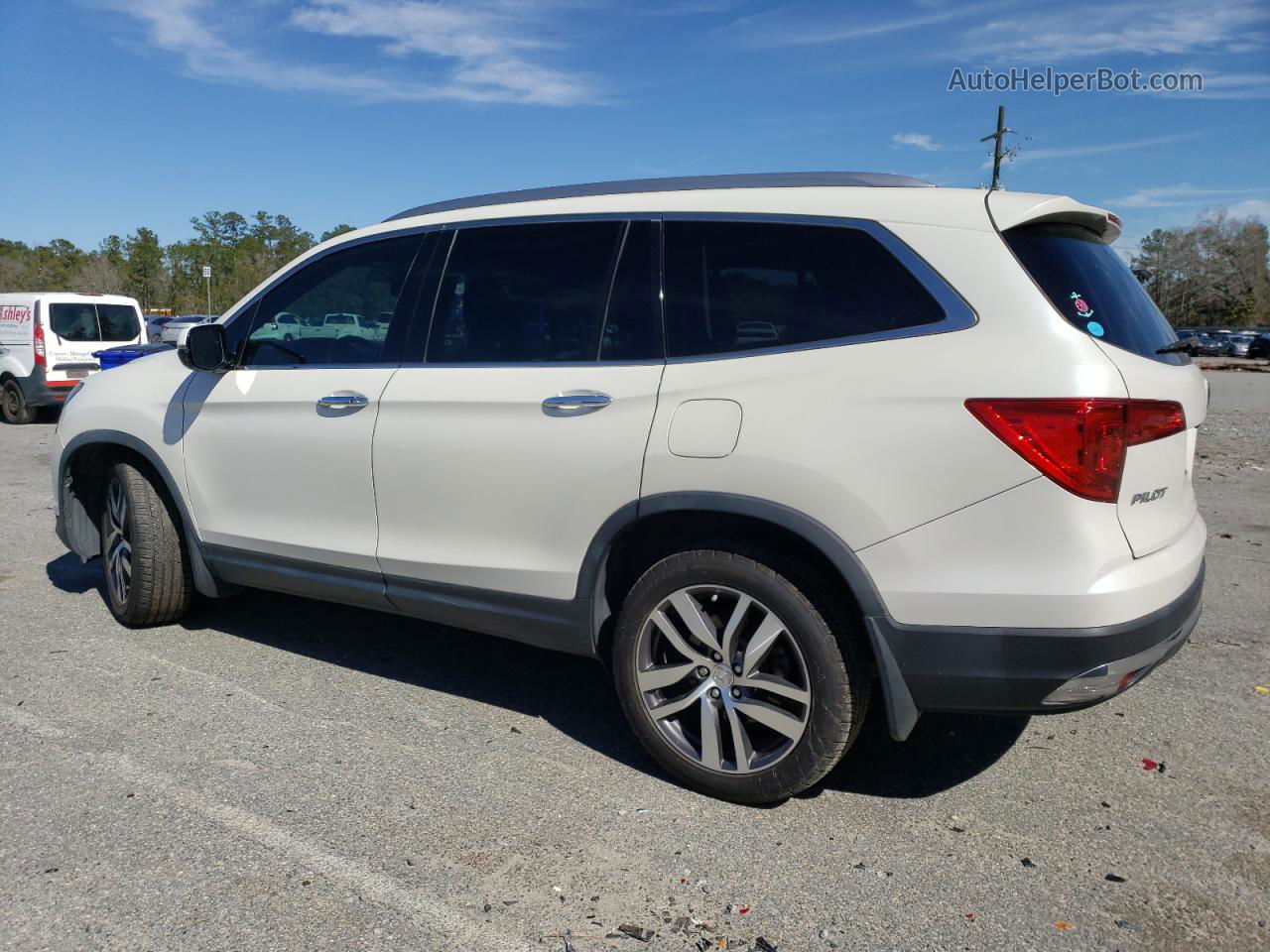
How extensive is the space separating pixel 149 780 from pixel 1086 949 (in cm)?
282

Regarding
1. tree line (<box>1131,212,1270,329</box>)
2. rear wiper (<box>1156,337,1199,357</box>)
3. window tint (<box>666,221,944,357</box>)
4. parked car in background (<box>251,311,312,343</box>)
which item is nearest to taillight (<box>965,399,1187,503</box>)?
window tint (<box>666,221,944,357</box>)

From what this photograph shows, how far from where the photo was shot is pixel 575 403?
3367 mm

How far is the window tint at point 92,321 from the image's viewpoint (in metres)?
14.8

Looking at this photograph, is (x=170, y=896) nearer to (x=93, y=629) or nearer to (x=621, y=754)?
(x=621, y=754)

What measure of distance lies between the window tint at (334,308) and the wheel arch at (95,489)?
2.53ft

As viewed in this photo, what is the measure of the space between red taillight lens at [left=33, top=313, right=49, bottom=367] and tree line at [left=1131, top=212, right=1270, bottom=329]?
9553 centimetres

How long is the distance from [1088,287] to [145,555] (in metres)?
4.09

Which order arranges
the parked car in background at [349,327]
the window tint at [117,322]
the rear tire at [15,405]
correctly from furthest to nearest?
the window tint at [117,322], the rear tire at [15,405], the parked car in background at [349,327]

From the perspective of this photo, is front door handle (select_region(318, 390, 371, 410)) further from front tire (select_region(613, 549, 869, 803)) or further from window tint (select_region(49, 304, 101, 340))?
window tint (select_region(49, 304, 101, 340))

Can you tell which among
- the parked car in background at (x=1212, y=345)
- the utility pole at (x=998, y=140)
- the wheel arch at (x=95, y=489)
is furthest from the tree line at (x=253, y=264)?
the wheel arch at (x=95, y=489)

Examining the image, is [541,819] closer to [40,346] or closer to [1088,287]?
[1088,287]

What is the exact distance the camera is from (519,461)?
348cm

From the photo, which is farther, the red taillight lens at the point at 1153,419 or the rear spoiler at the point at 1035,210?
the rear spoiler at the point at 1035,210

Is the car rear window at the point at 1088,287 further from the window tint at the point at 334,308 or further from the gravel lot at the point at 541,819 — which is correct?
the window tint at the point at 334,308
